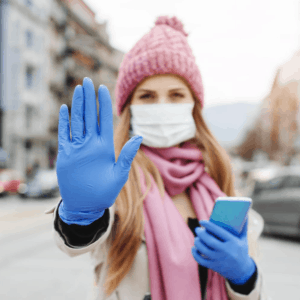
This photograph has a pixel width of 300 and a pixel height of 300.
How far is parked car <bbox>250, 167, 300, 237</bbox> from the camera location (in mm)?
6410

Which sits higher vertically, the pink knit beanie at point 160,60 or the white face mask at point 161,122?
the pink knit beanie at point 160,60

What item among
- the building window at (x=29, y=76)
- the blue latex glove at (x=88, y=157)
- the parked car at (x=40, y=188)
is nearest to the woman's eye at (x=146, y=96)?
the blue latex glove at (x=88, y=157)

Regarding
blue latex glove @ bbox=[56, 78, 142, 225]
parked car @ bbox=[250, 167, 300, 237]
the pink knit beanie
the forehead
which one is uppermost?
the pink knit beanie

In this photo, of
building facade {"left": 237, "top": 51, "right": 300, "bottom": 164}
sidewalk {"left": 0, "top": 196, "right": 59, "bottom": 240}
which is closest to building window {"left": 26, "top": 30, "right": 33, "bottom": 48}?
sidewalk {"left": 0, "top": 196, "right": 59, "bottom": 240}

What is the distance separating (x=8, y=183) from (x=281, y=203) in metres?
12.5

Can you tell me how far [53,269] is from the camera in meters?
4.87

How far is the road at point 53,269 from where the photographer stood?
4.00 metres

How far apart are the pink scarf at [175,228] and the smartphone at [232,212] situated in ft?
0.86

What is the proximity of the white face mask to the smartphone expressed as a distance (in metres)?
0.58

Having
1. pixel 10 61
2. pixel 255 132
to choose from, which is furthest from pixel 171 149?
pixel 255 132

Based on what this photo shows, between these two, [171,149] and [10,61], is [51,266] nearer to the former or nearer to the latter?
[171,149]

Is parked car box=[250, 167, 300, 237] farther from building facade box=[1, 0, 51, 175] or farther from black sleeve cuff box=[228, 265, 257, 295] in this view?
building facade box=[1, 0, 51, 175]

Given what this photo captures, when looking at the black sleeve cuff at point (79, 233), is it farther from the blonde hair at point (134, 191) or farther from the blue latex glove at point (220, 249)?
the blue latex glove at point (220, 249)

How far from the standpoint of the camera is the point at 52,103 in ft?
86.1
